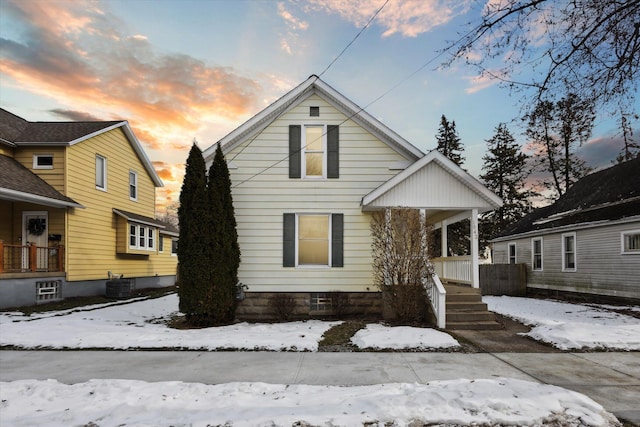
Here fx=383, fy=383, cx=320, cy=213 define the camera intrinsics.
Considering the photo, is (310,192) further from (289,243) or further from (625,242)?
(625,242)

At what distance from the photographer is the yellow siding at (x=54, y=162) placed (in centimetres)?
1535

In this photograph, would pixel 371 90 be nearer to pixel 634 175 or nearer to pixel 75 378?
pixel 75 378

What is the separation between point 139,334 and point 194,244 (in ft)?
8.01

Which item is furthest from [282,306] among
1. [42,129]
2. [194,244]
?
[42,129]

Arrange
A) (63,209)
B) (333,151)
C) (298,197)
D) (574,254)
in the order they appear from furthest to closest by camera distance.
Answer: (574,254) < (63,209) < (333,151) < (298,197)

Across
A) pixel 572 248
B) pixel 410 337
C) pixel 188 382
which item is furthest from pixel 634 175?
pixel 188 382

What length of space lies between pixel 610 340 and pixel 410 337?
4.03 m

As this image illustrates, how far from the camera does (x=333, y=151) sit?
11.8 m

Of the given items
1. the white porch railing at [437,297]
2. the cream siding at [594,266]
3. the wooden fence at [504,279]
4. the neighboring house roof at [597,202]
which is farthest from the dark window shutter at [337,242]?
the wooden fence at [504,279]

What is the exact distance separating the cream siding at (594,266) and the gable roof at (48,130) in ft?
70.4

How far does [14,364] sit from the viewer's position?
21.4 ft

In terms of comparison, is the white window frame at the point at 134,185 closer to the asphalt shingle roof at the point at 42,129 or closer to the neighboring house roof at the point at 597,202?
the asphalt shingle roof at the point at 42,129

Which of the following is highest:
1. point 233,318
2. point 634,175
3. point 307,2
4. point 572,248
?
point 307,2

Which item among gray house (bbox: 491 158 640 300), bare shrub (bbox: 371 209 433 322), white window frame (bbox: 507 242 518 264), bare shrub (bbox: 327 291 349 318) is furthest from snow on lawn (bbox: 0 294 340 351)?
white window frame (bbox: 507 242 518 264)
